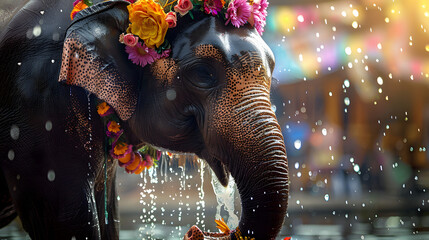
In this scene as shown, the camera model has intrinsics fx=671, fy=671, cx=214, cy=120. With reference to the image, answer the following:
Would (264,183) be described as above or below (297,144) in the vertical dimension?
above

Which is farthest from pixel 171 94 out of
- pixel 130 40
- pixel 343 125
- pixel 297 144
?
pixel 343 125

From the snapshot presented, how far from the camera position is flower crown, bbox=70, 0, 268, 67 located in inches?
116

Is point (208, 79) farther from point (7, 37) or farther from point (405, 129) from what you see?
→ point (405, 129)

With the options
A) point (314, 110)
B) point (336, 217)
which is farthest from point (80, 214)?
point (314, 110)

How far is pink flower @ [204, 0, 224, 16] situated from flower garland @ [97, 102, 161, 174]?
2.05 ft

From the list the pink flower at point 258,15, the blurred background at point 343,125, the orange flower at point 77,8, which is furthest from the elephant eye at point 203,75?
the blurred background at point 343,125

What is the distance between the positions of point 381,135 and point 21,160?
10.8 m

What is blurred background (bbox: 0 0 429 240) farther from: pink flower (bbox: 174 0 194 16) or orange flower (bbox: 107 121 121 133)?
pink flower (bbox: 174 0 194 16)

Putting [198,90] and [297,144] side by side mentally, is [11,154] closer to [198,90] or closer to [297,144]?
[198,90]

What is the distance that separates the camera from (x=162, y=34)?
294cm

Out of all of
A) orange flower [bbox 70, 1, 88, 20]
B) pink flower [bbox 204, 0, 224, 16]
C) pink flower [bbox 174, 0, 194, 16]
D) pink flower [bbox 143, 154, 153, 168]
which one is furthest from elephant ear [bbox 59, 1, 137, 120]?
pink flower [bbox 143, 154, 153, 168]

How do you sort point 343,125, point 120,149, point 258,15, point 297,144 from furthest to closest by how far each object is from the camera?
point 343,125
point 297,144
point 120,149
point 258,15

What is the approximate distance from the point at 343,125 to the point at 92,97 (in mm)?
9707

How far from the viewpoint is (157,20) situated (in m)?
2.94
